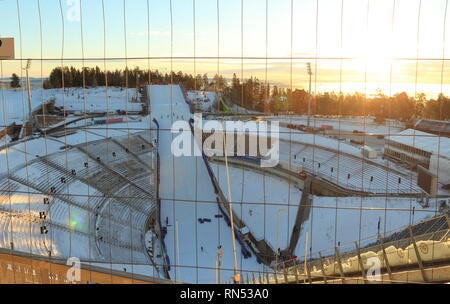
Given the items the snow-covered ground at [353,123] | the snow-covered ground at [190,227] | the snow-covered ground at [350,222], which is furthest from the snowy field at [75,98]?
the snow-covered ground at [350,222]

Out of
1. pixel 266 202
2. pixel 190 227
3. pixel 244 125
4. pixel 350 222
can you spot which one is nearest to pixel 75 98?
pixel 244 125

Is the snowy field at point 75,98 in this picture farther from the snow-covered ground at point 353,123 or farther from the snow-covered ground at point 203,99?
the snow-covered ground at point 353,123

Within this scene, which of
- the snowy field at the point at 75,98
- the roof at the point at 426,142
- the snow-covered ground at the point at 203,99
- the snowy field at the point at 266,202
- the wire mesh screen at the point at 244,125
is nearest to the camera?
the wire mesh screen at the point at 244,125

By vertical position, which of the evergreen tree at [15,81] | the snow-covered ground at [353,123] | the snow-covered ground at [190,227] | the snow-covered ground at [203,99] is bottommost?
the snow-covered ground at [190,227]

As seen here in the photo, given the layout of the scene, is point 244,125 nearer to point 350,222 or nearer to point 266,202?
point 266,202

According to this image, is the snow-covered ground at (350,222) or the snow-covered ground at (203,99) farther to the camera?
the snow-covered ground at (350,222)

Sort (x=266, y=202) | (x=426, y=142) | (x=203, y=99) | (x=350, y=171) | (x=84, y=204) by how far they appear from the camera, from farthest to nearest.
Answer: (x=84, y=204) < (x=350, y=171) < (x=266, y=202) < (x=426, y=142) < (x=203, y=99)

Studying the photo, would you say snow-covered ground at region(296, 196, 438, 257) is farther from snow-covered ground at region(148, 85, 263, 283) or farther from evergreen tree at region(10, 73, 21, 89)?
evergreen tree at region(10, 73, 21, 89)
